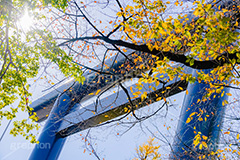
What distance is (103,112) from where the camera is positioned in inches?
431

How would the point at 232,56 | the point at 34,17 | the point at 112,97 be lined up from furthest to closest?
1. the point at 112,97
2. the point at 34,17
3. the point at 232,56

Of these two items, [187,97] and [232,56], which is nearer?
[232,56]

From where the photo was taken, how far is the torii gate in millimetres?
5914

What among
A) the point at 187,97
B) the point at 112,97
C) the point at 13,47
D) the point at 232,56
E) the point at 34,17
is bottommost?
the point at 232,56

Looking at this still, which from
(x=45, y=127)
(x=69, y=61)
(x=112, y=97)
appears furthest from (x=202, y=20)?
(x=45, y=127)

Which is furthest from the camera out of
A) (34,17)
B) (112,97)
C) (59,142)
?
(59,142)

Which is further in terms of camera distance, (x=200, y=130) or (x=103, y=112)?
(x=103, y=112)

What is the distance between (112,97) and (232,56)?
8.23 m

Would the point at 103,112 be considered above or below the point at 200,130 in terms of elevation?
above

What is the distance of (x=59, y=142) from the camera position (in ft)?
45.8

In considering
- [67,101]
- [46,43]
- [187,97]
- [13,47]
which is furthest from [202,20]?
[67,101]

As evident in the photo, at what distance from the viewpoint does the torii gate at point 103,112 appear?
5.91 metres

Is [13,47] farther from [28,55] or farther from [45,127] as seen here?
[45,127]

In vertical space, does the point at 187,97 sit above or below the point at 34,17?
above
